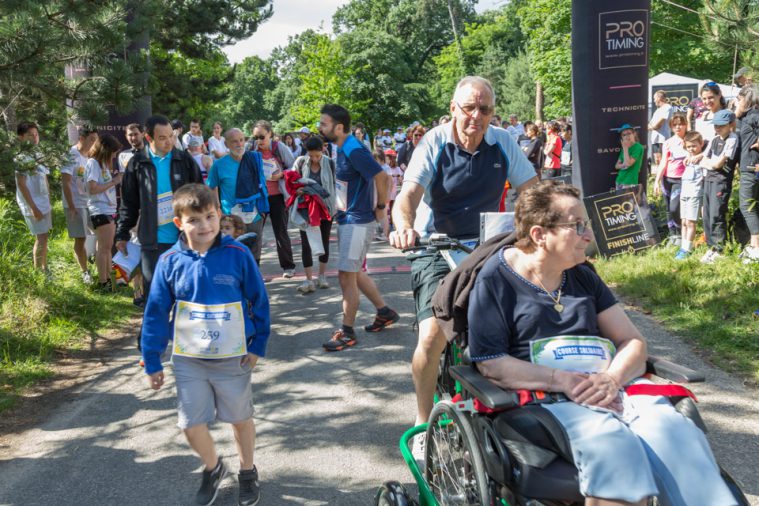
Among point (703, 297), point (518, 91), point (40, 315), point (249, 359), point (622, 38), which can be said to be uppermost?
point (518, 91)

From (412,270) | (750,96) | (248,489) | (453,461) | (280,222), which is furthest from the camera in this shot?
(280,222)

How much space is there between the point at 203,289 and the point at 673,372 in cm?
230

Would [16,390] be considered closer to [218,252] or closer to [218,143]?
[218,252]

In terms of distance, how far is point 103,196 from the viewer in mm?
8148

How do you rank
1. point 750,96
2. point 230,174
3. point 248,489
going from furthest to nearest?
point 750,96
point 230,174
point 248,489

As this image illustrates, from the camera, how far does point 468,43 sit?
64750 millimetres

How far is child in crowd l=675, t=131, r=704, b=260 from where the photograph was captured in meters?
8.46

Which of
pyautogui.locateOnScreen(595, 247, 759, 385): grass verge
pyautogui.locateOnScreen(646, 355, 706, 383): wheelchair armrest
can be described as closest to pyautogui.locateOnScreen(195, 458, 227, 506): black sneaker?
pyautogui.locateOnScreen(646, 355, 706, 383): wheelchair armrest

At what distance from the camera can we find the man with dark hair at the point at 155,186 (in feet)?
19.4

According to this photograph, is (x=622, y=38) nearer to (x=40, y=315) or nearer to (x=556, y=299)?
(x=556, y=299)

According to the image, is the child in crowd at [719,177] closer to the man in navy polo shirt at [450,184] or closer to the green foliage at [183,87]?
the man in navy polo shirt at [450,184]

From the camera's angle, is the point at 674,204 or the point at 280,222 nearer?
the point at 280,222

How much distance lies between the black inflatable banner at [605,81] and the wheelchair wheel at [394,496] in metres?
7.27

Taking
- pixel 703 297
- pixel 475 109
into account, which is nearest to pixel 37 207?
pixel 475 109
